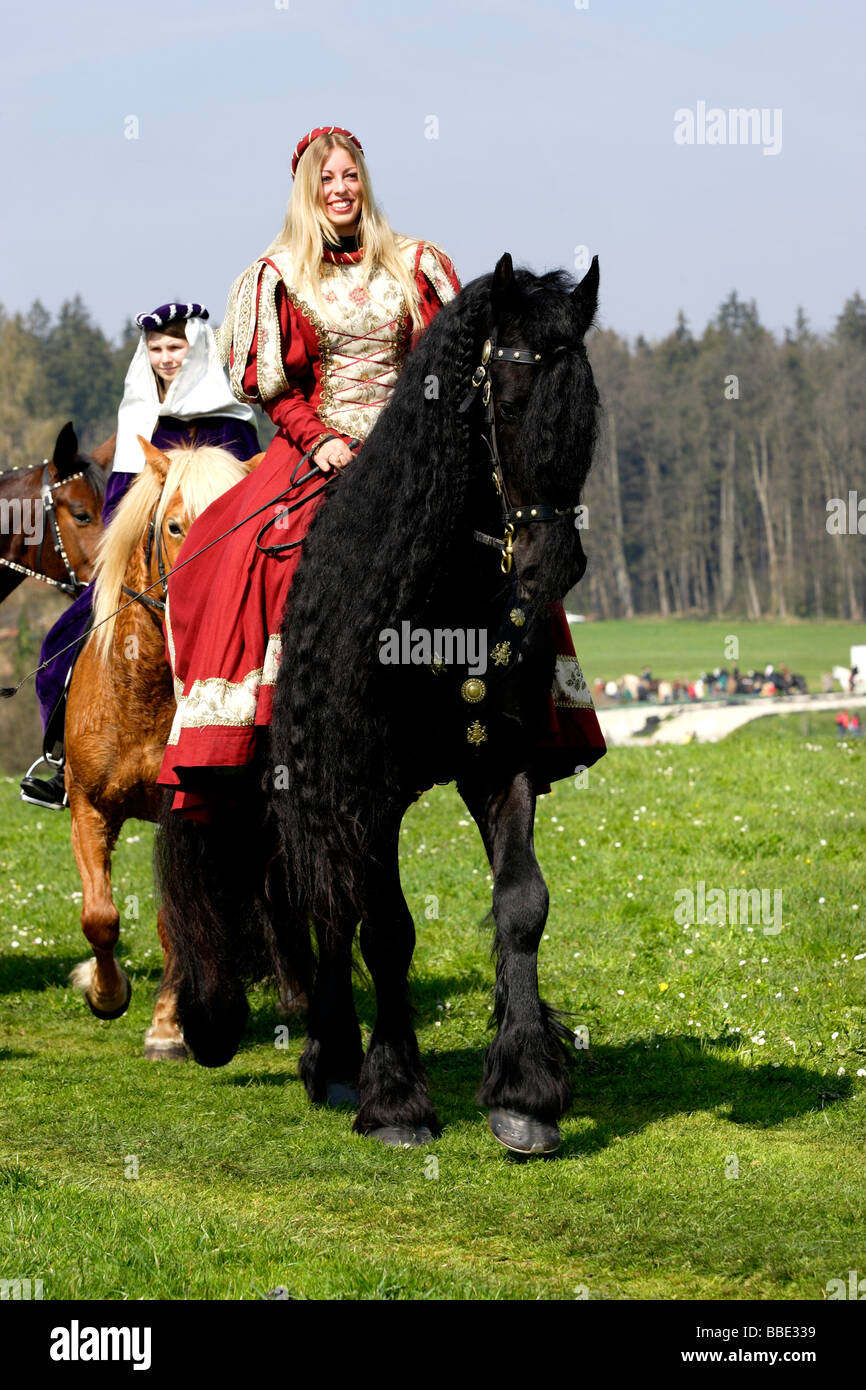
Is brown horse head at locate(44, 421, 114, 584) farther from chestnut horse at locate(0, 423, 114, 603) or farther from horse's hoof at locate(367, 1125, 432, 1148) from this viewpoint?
horse's hoof at locate(367, 1125, 432, 1148)

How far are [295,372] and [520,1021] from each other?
2660mm

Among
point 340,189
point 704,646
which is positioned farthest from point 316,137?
point 704,646

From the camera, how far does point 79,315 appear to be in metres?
111

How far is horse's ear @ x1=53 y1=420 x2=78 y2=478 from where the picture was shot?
28.8 feet

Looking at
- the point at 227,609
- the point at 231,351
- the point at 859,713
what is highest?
the point at 231,351

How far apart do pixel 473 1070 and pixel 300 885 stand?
1768 millimetres

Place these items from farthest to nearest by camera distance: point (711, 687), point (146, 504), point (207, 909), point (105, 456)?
point (711, 687), point (105, 456), point (146, 504), point (207, 909)

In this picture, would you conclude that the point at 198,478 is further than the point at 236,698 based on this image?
Yes

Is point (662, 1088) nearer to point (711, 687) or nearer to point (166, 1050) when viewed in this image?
point (166, 1050)

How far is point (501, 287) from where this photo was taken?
4797 millimetres

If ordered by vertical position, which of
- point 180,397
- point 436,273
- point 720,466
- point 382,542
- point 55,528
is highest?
point 720,466

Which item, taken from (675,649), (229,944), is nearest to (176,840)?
(229,944)

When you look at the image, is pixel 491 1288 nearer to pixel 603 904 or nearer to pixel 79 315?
pixel 603 904

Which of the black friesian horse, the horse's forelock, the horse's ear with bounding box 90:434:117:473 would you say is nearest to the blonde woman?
the black friesian horse
